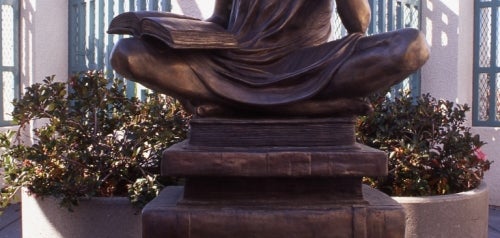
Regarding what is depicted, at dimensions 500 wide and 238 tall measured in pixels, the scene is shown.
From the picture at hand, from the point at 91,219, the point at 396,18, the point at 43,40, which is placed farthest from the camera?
the point at 396,18

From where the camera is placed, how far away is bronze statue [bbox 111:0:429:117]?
2.23 m

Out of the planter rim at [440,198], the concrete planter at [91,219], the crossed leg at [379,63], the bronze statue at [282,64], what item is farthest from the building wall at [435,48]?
the crossed leg at [379,63]

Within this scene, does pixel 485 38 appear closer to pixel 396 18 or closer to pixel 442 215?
pixel 396 18

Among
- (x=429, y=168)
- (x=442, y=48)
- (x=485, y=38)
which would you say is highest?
(x=485, y=38)

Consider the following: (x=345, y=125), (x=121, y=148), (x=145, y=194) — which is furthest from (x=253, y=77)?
(x=121, y=148)

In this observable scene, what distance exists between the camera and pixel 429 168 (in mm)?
3986

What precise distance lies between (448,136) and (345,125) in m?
1.93

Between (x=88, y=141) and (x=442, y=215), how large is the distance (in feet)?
6.70

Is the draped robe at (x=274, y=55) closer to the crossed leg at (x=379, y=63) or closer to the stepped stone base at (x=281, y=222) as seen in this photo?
the crossed leg at (x=379, y=63)

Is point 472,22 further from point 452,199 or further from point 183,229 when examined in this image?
point 183,229

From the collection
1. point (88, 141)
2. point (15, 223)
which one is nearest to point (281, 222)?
point (88, 141)

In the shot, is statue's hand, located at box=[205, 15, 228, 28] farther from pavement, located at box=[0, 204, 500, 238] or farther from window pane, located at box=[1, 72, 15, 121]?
window pane, located at box=[1, 72, 15, 121]

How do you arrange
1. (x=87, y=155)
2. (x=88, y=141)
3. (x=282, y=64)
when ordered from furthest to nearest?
(x=88, y=141)
(x=87, y=155)
(x=282, y=64)

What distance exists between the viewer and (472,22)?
5.93 meters
